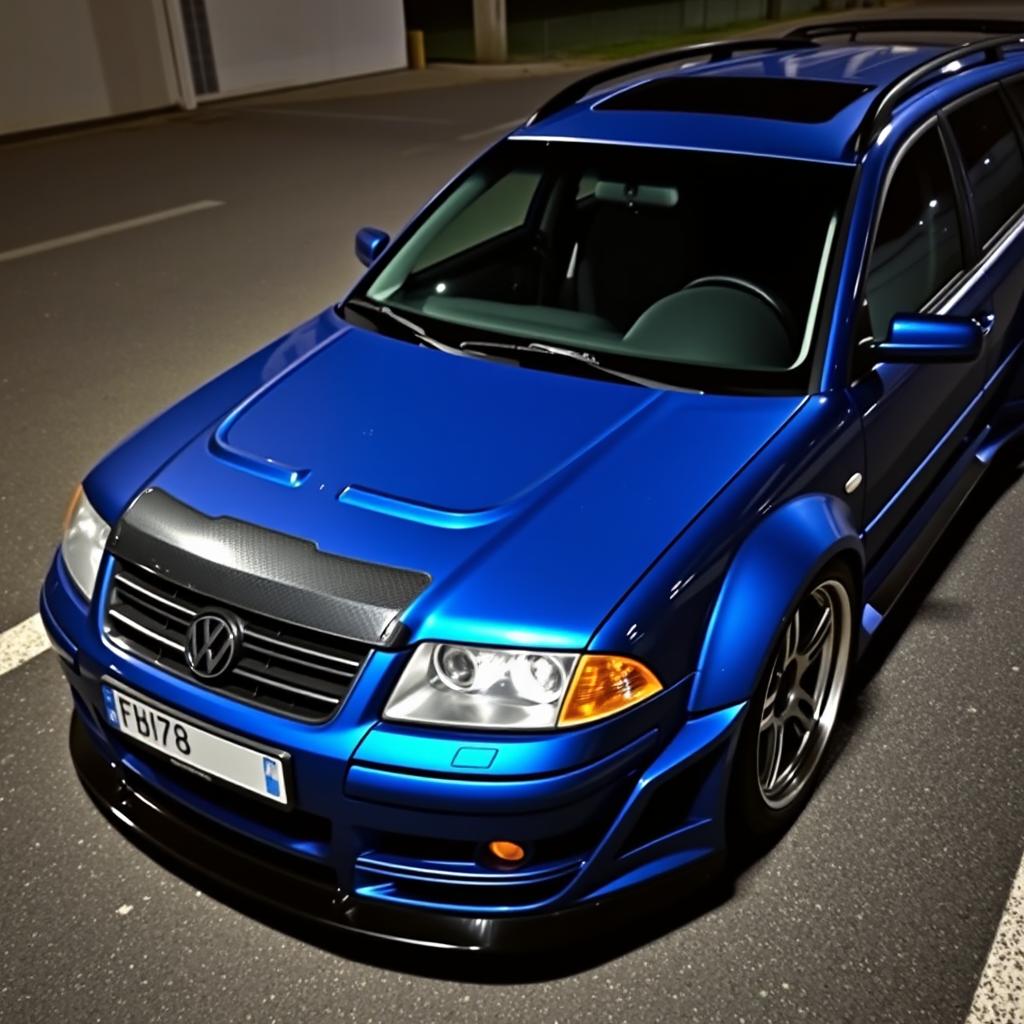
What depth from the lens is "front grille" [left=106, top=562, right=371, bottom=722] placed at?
230 cm

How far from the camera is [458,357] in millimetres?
3150

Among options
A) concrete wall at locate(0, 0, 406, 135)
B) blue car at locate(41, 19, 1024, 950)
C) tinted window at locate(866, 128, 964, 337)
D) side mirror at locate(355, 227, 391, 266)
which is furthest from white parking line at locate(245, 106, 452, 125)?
tinted window at locate(866, 128, 964, 337)

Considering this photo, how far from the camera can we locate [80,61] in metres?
13.5

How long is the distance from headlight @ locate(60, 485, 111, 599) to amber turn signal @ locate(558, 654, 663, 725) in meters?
1.16


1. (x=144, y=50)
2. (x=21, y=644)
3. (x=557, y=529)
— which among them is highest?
(x=557, y=529)

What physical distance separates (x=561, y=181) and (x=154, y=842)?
238 cm

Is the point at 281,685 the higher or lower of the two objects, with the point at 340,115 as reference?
higher

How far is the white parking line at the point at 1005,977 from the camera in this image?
2404 mm

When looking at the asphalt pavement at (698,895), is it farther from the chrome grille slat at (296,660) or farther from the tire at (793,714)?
the chrome grille slat at (296,660)

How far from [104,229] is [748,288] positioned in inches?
278

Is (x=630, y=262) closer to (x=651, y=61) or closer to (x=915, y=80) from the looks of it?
(x=915, y=80)

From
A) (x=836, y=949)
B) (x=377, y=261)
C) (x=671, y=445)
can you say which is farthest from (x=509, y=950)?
(x=377, y=261)

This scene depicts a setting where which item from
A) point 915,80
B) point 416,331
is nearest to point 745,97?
point 915,80

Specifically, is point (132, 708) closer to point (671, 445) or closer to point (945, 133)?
point (671, 445)
